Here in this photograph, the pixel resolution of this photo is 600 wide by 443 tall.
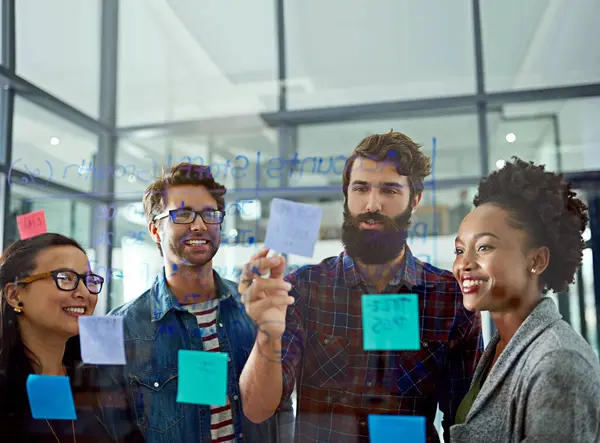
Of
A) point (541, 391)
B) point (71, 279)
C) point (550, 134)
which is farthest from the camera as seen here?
point (71, 279)

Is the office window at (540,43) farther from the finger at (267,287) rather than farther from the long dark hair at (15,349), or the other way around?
the long dark hair at (15,349)

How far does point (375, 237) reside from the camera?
1.10 meters

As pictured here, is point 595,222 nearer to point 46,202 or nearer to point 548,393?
point 548,393

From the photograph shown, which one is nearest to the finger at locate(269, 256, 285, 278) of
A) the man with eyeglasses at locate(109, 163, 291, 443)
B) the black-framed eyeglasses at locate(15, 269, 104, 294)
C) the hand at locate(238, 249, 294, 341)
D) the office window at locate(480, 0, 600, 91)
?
the hand at locate(238, 249, 294, 341)

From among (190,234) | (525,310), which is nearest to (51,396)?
(190,234)

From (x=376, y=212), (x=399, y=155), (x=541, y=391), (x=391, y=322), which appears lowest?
(x=541, y=391)

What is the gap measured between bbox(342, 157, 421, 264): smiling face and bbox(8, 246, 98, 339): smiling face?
634mm

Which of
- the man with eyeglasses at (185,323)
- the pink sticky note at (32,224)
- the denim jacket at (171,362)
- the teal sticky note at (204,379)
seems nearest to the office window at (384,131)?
the man with eyeglasses at (185,323)

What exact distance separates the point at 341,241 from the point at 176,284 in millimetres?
387

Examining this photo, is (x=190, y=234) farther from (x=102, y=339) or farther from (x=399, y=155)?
(x=399, y=155)

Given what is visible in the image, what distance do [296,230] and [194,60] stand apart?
493 mm

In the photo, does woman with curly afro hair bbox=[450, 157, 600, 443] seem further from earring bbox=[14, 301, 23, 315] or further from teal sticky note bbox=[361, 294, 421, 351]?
earring bbox=[14, 301, 23, 315]

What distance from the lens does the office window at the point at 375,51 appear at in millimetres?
1148

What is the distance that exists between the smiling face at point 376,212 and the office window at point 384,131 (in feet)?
0.17
